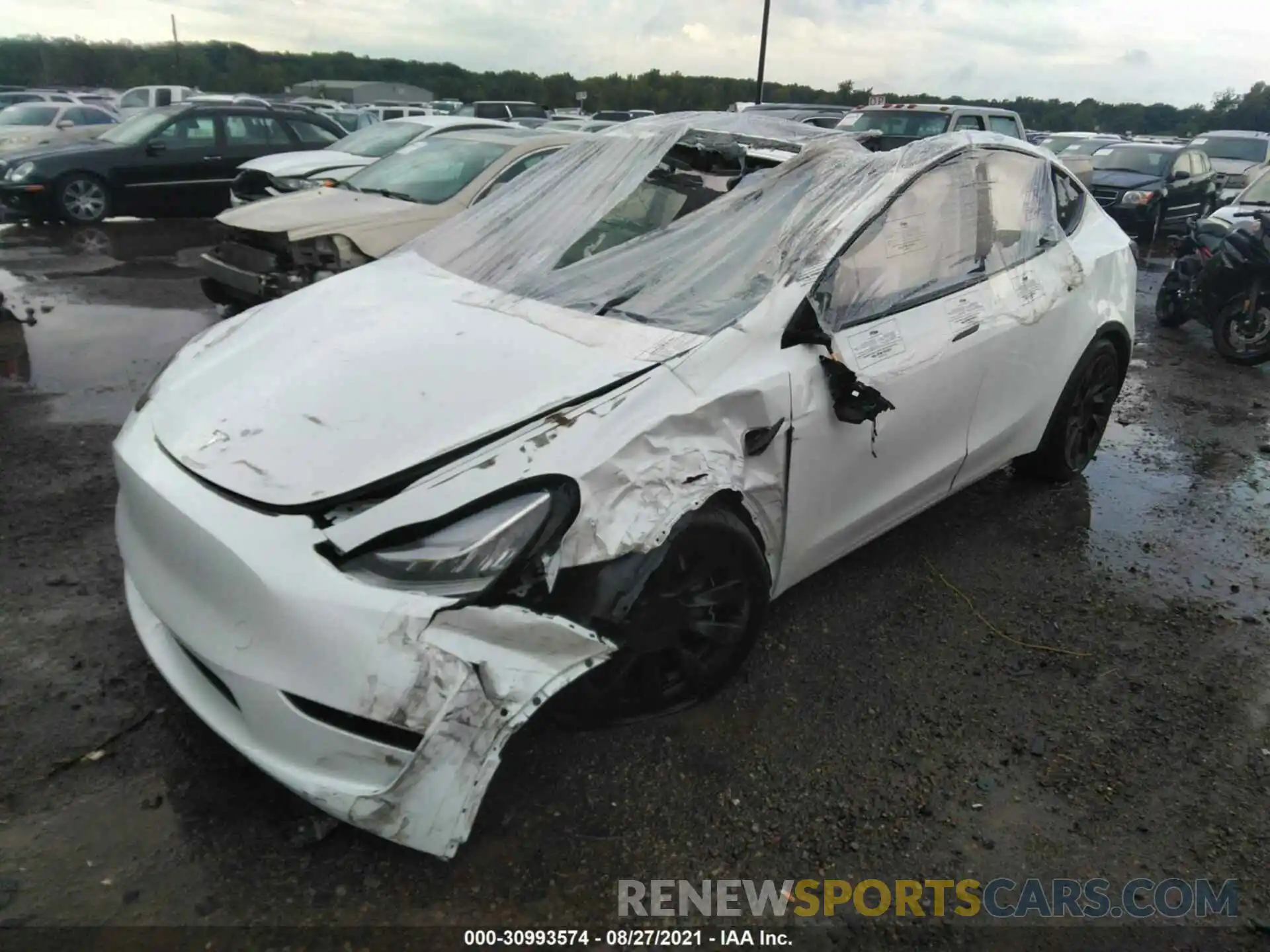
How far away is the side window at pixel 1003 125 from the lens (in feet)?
39.0

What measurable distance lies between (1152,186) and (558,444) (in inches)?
558

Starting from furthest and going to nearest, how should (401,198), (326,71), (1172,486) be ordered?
(326,71) < (401,198) < (1172,486)

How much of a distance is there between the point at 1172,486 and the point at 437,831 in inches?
167

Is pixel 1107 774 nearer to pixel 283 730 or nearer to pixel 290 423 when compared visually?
pixel 283 730

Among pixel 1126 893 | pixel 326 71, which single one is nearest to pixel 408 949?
pixel 1126 893

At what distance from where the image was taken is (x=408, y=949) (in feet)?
6.35

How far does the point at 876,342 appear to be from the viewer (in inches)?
116

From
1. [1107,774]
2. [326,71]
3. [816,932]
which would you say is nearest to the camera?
[816,932]

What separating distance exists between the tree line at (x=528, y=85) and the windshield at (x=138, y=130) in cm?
3618

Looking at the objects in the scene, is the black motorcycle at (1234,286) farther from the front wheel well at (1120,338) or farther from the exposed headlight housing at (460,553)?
the exposed headlight housing at (460,553)

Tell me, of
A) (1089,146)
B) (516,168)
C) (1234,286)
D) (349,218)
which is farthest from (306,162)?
(1089,146)

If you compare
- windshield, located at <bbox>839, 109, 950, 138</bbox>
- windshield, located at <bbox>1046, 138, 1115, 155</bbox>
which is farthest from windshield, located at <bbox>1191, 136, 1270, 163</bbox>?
windshield, located at <bbox>839, 109, 950, 138</bbox>

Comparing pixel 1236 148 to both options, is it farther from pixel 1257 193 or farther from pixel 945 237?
pixel 945 237

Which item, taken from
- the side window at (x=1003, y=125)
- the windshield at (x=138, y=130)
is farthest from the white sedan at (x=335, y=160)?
the side window at (x=1003, y=125)
